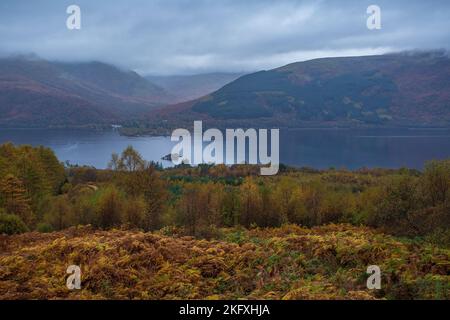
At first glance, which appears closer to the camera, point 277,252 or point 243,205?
point 277,252

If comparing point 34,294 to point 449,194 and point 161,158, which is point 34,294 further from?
point 161,158

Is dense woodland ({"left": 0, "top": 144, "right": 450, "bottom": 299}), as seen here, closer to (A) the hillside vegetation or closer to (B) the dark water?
(A) the hillside vegetation

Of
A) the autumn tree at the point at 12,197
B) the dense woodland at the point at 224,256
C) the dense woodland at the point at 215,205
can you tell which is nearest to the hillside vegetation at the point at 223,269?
the dense woodland at the point at 224,256

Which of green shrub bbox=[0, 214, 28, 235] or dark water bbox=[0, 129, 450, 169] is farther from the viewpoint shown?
dark water bbox=[0, 129, 450, 169]

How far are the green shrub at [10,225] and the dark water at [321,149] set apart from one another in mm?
76246

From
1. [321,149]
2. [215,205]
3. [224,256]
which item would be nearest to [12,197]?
[215,205]

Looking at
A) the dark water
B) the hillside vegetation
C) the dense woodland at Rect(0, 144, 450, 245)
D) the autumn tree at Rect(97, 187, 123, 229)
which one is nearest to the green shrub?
the dense woodland at Rect(0, 144, 450, 245)

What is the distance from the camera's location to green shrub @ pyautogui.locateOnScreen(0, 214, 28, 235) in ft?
59.8

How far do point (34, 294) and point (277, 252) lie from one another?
6531 mm

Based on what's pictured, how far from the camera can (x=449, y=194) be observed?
58.5 ft

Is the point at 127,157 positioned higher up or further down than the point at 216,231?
higher up

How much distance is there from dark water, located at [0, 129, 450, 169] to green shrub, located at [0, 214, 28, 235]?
76246 mm

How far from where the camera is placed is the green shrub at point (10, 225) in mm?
18219
